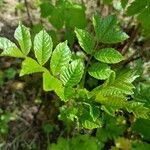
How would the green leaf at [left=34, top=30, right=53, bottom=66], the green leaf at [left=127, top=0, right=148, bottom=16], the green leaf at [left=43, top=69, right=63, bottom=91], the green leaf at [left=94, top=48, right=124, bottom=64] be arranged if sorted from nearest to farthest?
the green leaf at [left=43, top=69, right=63, bottom=91]
the green leaf at [left=34, top=30, right=53, bottom=66]
the green leaf at [left=94, top=48, right=124, bottom=64]
the green leaf at [left=127, top=0, right=148, bottom=16]

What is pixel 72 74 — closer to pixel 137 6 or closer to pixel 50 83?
pixel 50 83

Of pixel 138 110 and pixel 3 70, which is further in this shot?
pixel 3 70

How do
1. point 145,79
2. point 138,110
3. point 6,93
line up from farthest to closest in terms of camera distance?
1. point 6,93
2. point 145,79
3. point 138,110

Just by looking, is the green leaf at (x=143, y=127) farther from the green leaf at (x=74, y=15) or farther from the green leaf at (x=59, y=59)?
the green leaf at (x=59, y=59)

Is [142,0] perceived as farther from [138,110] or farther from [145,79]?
[138,110]

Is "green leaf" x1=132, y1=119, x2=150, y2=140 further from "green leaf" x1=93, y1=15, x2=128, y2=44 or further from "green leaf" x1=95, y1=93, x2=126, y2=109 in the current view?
"green leaf" x1=95, y1=93, x2=126, y2=109

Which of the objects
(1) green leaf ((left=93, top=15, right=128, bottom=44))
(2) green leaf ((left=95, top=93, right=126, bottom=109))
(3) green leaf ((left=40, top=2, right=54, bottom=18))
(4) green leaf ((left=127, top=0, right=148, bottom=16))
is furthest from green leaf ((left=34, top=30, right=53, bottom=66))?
(3) green leaf ((left=40, top=2, right=54, bottom=18))

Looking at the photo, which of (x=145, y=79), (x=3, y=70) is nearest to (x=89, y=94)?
(x=145, y=79)
